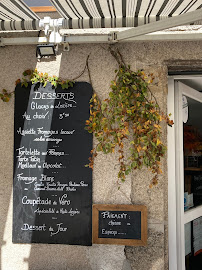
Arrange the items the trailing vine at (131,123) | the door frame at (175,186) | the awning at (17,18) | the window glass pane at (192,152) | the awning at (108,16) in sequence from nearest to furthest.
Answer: the awning at (108,16), the awning at (17,18), the trailing vine at (131,123), the door frame at (175,186), the window glass pane at (192,152)

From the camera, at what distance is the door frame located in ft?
10.4

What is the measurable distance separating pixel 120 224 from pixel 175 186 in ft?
2.35

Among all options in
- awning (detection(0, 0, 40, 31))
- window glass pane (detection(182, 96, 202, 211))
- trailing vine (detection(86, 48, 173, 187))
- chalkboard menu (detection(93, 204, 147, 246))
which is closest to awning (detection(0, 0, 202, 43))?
awning (detection(0, 0, 40, 31))

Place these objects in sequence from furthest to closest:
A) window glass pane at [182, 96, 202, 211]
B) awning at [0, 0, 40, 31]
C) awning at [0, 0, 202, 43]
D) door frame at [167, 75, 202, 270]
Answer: window glass pane at [182, 96, 202, 211] → door frame at [167, 75, 202, 270] → awning at [0, 0, 40, 31] → awning at [0, 0, 202, 43]

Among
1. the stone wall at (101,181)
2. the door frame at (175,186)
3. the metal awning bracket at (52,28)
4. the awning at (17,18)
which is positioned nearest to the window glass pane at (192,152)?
the door frame at (175,186)

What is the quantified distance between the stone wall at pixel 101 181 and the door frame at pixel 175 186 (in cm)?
24

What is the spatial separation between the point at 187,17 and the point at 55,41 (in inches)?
50.0

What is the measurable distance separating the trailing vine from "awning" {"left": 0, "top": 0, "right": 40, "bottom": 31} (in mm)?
870

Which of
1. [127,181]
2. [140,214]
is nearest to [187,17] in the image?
[127,181]

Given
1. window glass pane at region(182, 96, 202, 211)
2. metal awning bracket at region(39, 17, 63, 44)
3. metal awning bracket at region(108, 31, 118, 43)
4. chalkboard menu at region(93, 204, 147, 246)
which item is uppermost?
metal awning bracket at region(39, 17, 63, 44)

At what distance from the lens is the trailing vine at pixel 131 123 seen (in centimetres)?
284

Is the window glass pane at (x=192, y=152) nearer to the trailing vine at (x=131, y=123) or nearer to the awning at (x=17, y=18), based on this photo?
the trailing vine at (x=131, y=123)

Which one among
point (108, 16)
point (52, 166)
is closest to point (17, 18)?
point (108, 16)

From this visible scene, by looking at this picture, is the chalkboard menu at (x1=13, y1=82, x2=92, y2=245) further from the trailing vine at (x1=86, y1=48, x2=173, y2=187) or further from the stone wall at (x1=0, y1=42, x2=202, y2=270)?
the trailing vine at (x1=86, y1=48, x2=173, y2=187)
